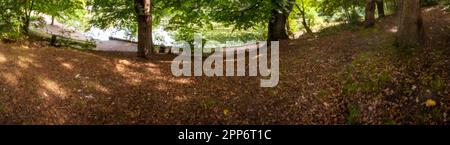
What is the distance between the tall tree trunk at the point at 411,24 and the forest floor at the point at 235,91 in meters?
0.43

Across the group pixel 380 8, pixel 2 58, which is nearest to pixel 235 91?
pixel 2 58

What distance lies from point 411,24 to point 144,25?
10.4 m

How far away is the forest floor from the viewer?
36.6ft

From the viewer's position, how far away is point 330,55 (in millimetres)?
16875

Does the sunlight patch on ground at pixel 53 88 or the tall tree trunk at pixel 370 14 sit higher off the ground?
the tall tree trunk at pixel 370 14

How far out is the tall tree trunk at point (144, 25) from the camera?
690 inches

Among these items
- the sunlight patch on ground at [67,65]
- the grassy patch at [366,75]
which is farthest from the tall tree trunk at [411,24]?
the sunlight patch on ground at [67,65]

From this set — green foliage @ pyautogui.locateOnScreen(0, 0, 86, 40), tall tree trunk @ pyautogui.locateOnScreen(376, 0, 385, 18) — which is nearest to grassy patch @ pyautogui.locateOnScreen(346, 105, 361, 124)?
green foliage @ pyautogui.locateOnScreen(0, 0, 86, 40)

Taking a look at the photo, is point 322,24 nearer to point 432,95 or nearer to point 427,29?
point 427,29

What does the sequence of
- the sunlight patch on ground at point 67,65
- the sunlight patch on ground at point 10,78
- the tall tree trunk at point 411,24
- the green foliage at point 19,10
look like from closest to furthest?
the sunlight patch on ground at point 10,78 → the tall tree trunk at point 411,24 → the sunlight patch on ground at point 67,65 → the green foliage at point 19,10

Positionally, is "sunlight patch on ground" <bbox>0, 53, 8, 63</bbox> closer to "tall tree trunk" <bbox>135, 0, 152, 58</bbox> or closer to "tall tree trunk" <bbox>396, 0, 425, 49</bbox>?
"tall tree trunk" <bbox>135, 0, 152, 58</bbox>

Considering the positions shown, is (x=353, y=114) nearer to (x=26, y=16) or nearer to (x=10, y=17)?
(x=10, y=17)

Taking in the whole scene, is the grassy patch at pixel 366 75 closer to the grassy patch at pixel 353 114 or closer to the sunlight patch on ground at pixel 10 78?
the grassy patch at pixel 353 114
